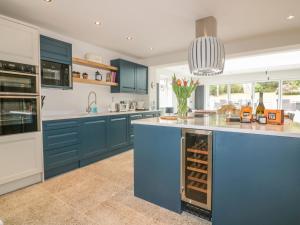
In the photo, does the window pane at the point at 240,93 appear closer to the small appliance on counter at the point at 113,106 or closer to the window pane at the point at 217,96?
the window pane at the point at 217,96

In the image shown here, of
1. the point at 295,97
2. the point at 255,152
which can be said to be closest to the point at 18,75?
the point at 255,152

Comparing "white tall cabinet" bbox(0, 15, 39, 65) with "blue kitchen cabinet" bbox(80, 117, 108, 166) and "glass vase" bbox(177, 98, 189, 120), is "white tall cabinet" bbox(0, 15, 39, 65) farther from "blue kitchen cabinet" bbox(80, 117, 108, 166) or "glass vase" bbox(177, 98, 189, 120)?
"glass vase" bbox(177, 98, 189, 120)

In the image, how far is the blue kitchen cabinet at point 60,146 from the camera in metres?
2.58

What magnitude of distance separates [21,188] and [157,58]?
4.10 meters

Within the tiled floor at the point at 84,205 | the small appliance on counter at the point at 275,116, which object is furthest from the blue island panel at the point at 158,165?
the small appliance on counter at the point at 275,116

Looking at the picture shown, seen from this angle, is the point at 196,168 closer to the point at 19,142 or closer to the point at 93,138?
the point at 93,138

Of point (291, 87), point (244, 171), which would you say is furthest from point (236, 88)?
point (244, 171)

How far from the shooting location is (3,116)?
214cm

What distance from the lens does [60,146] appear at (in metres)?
2.73

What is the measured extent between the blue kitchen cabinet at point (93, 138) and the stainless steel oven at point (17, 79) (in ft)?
3.21

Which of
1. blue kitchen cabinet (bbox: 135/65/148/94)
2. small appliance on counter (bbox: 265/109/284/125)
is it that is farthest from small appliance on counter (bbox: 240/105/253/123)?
blue kitchen cabinet (bbox: 135/65/148/94)

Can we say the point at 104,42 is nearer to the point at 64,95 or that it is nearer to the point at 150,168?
the point at 64,95

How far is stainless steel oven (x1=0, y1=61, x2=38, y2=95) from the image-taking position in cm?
213

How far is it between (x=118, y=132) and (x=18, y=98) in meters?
1.95
